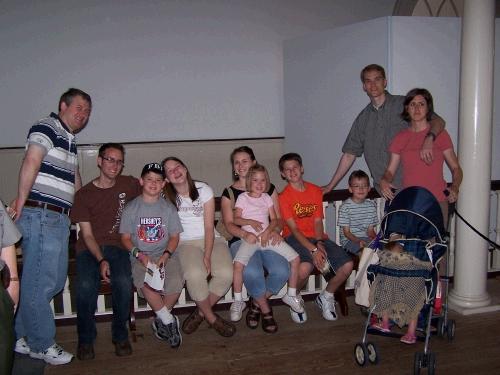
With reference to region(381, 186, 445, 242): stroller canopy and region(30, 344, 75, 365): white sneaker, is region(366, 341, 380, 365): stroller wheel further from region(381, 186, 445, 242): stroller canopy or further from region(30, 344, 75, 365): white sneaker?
region(30, 344, 75, 365): white sneaker

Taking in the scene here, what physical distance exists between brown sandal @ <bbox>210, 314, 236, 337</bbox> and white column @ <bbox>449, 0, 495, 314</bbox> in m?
1.77

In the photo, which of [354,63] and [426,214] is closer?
[426,214]

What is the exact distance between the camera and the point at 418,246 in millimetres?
3016

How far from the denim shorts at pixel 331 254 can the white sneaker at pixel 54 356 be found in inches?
66.2

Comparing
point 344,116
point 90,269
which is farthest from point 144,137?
point 90,269

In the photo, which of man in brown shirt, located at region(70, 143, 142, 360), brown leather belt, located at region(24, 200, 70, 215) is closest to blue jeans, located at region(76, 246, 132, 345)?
man in brown shirt, located at region(70, 143, 142, 360)

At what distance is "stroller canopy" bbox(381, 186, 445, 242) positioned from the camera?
120 inches

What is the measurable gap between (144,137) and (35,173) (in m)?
3.14

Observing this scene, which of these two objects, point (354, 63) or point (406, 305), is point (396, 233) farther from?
point (354, 63)

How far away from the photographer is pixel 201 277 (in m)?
3.22

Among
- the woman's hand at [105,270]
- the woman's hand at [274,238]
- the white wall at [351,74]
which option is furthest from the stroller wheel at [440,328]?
the woman's hand at [105,270]

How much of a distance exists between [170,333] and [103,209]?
0.95m

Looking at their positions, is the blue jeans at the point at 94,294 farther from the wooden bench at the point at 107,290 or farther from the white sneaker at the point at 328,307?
the white sneaker at the point at 328,307

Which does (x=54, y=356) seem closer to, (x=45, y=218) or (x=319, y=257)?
(x=45, y=218)
